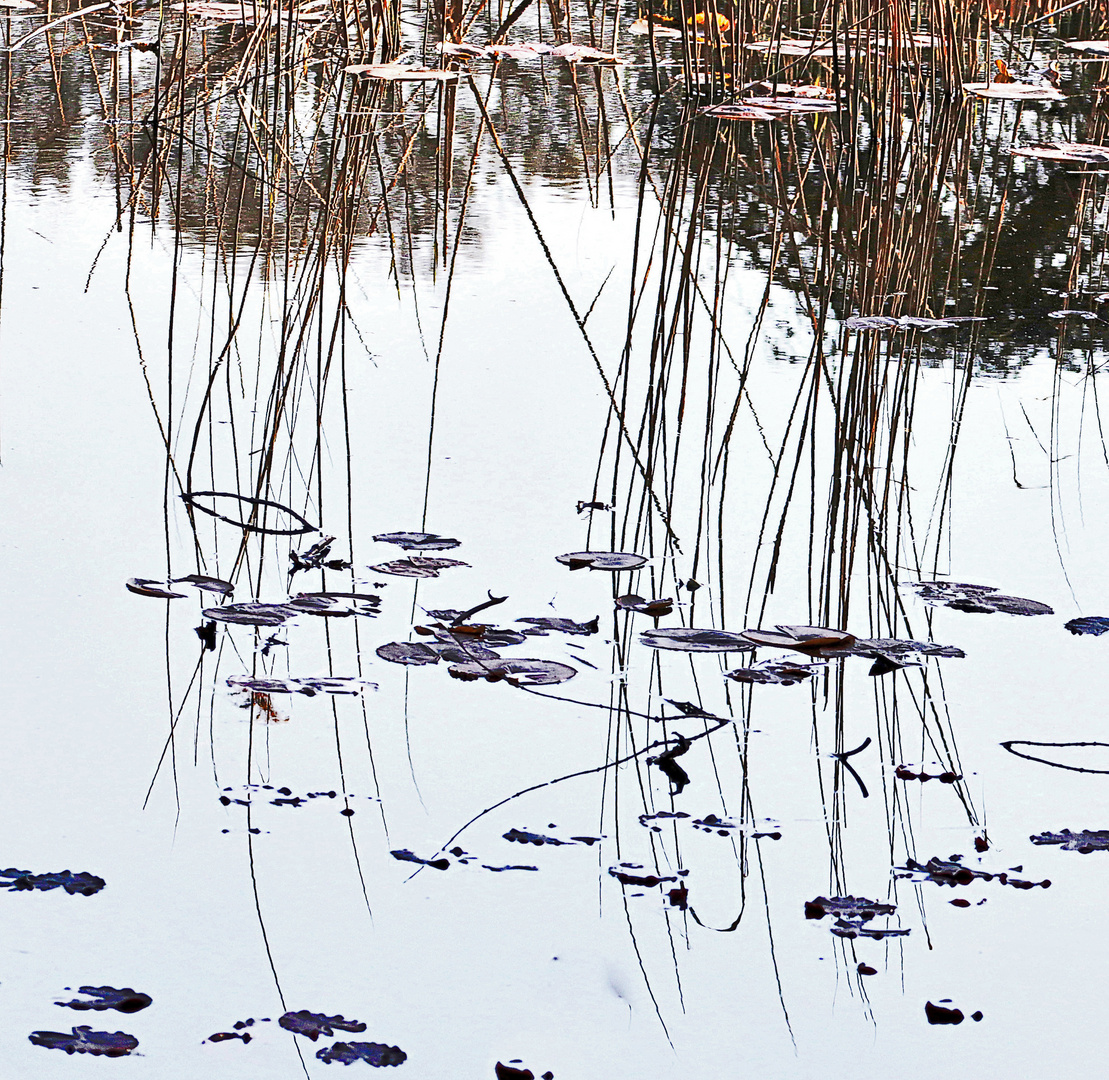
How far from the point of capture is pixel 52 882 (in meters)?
1.16

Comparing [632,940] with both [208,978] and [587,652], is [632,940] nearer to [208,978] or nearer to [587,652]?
[208,978]

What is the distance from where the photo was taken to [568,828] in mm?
1252

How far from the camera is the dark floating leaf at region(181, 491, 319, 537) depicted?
5.67 feet

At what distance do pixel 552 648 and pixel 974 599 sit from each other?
0.41 meters

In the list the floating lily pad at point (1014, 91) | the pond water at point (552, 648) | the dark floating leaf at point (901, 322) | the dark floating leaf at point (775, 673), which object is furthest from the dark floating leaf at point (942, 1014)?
the floating lily pad at point (1014, 91)

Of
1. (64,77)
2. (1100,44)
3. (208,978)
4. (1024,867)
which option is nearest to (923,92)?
(1100,44)

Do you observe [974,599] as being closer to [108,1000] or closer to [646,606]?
[646,606]

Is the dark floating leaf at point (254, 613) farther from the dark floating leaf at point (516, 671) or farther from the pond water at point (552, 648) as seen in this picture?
the dark floating leaf at point (516, 671)

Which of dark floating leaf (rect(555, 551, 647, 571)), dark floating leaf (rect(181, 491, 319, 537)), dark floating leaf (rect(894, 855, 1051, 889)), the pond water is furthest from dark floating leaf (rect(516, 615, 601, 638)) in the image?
dark floating leaf (rect(894, 855, 1051, 889))

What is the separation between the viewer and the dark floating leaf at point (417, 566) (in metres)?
1.64

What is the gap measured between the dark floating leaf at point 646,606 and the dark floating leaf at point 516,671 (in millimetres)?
137

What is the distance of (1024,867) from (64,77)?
362 cm

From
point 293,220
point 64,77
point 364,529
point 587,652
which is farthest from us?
point 64,77

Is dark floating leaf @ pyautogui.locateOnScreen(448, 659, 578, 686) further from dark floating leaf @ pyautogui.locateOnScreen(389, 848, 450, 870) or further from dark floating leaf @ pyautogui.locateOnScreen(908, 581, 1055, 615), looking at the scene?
dark floating leaf @ pyautogui.locateOnScreen(908, 581, 1055, 615)
